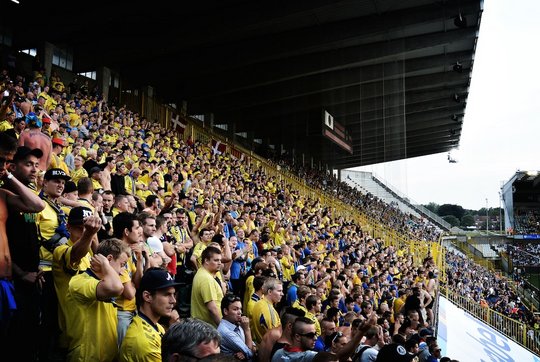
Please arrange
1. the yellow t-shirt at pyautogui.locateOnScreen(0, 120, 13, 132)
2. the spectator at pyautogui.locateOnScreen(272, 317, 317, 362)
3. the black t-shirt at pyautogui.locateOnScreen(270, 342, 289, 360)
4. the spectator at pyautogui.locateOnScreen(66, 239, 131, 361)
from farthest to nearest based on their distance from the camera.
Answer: the yellow t-shirt at pyautogui.locateOnScreen(0, 120, 13, 132) < the black t-shirt at pyautogui.locateOnScreen(270, 342, 289, 360) < the spectator at pyautogui.locateOnScreen(272, 317, 317, 362) < the spectator at pyautogui.locateOnScreen(66, 239, 131, 361)

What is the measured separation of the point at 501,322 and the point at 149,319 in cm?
1944

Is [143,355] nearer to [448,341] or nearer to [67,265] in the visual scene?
[67,265]

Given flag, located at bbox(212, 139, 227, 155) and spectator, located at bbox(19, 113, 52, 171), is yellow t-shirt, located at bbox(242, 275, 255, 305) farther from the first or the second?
flag, located at bbox(212, 139, 227, 155)

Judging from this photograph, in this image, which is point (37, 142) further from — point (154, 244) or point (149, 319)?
point (149, 319)

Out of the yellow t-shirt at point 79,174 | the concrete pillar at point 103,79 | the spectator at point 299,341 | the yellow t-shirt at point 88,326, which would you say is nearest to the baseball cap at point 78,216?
the yellow t-shirt at point 88,326

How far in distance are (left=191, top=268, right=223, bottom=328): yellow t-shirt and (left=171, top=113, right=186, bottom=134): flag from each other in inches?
766

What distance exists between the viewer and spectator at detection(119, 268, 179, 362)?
332cm

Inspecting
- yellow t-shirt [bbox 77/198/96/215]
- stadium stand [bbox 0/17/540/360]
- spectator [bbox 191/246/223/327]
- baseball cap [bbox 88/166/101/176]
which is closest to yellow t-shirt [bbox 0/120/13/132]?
stadium stand [bbox 0/17/540/360]

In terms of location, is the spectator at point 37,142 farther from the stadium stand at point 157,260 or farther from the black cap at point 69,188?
the black cap at point 69,188

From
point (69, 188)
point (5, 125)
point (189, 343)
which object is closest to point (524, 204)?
point (5, 125)

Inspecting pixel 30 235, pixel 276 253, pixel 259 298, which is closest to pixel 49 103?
pixel 276 253

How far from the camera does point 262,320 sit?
579 centimetres

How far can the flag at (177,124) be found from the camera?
24.3 m

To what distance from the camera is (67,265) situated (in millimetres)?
3766
